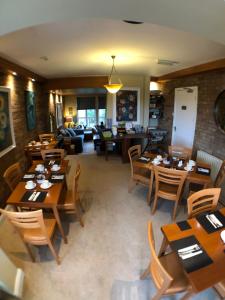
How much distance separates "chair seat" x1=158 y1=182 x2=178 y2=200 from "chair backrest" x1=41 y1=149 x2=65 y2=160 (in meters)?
1.94

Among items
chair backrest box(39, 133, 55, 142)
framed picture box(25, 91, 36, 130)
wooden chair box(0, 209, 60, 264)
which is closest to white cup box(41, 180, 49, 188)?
wooden chair box(0, 209, 60, 264)

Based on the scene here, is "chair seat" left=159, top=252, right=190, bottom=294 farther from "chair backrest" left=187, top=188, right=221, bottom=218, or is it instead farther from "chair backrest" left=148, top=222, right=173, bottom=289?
"chair backrest" left=187, top=188, right=221, bottom=218

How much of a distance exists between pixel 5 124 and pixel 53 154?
985 mm

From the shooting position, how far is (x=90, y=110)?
39.2 feet

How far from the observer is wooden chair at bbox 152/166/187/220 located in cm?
257

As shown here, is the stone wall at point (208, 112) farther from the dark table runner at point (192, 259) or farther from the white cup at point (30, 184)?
the white cup at point (30, 184)

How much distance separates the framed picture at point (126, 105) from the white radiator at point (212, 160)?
2421 millimetres

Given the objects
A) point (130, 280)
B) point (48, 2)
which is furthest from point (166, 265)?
point (48, 2)

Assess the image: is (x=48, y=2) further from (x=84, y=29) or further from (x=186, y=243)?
(x=186, y=243)

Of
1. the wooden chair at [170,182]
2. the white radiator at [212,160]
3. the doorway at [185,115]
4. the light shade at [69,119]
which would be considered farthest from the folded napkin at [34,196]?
the light shade at [69,119]

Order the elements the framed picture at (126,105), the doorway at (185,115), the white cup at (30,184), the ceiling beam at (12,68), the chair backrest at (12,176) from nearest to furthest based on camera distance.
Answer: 1. the white cup at (30,184)
2. the chair backrest at (12,176)
3. the ceiling beam at (12,68)
4. the doorway at (185,115)
5. the framed picture at (126,105)

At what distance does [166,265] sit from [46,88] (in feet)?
18.5

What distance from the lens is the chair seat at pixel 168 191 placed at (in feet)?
9.05

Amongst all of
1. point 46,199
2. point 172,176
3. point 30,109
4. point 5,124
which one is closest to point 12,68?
point 5,124
